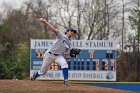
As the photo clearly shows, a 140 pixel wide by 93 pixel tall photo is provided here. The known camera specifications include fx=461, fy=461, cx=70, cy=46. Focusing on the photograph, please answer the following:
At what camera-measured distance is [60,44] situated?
13.2m

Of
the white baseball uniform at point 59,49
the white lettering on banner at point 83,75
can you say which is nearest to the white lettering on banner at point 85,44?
the white lettering on banner at point 83,75

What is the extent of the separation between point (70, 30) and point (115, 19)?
38.7m

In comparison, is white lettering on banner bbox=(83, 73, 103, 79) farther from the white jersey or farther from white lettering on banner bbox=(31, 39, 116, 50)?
the white jersey

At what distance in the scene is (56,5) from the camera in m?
51.6

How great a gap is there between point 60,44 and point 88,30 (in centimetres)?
3804

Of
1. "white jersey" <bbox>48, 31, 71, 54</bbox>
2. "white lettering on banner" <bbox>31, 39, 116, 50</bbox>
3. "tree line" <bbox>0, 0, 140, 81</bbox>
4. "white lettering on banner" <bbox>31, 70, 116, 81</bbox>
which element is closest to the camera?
"white jersey" <bbox>48, 31, 71, 54</bbox>

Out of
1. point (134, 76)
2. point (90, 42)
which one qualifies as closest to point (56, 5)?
point (134, 76)

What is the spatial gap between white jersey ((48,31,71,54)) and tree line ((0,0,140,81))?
1344 inches

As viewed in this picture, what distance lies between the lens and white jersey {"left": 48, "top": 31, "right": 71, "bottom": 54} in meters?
13.1

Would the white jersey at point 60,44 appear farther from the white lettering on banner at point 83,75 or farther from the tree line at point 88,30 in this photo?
the tree line at point 88,30

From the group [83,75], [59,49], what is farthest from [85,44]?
[59,49]

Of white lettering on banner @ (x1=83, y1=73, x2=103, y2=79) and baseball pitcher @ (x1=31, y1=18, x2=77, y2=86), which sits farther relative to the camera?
white lettering on banner @ (x1=83, y1=73, x2=103, y2=79)

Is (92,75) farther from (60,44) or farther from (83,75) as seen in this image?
(60,44)

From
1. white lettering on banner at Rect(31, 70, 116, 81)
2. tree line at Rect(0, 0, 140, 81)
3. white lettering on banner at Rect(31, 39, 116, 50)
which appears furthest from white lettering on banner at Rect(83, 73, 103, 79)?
tree line at Rect(0, 0, 140, 81)
